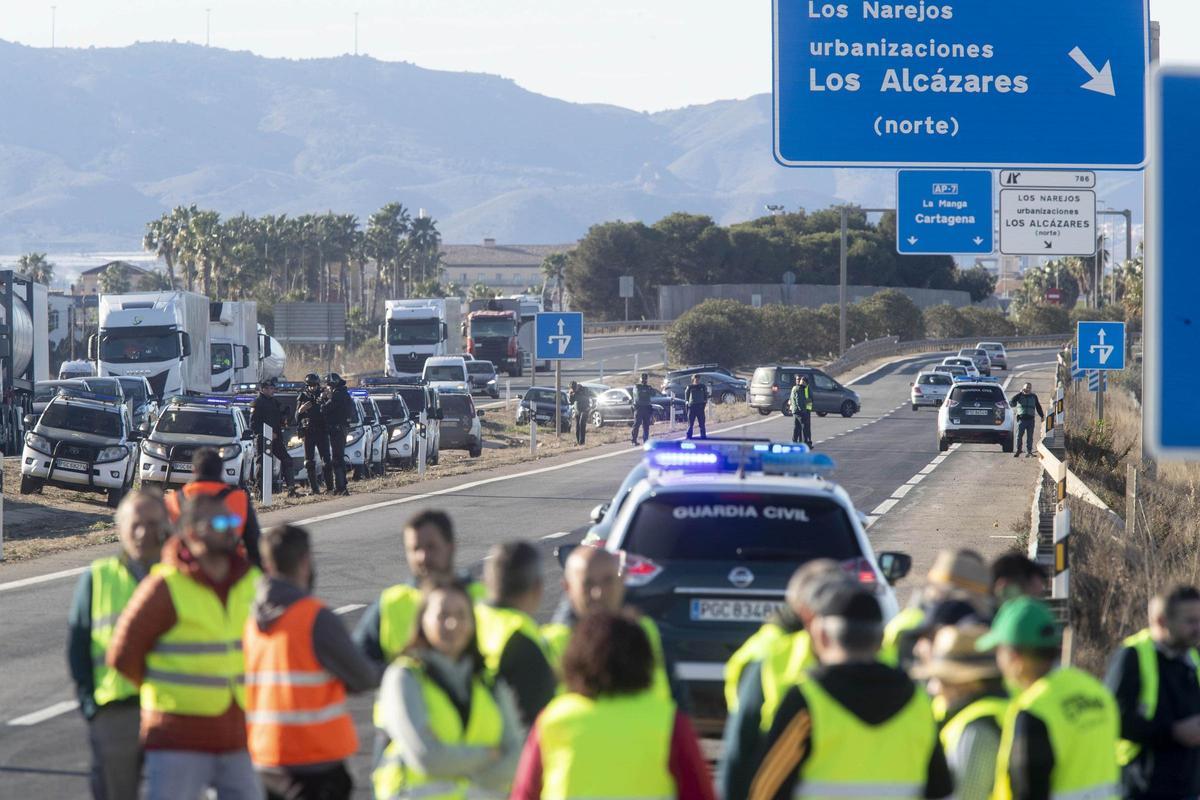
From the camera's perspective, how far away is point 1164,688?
6.05 meters

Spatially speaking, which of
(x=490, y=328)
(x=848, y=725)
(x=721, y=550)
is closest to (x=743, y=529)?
(x=721, y=550)

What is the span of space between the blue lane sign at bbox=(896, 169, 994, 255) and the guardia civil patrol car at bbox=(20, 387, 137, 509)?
1302 cm

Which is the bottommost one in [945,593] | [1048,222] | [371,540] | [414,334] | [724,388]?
[371,540]

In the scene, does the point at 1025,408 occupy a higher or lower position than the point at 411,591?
lower

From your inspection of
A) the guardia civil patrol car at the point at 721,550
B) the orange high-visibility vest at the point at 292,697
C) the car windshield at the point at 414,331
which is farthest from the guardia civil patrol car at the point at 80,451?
the car windshield at the point at 414,331

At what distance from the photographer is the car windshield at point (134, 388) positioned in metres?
40.4

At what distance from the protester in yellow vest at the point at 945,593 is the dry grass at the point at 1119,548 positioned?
592 cm

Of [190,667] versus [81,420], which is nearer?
[190,667]

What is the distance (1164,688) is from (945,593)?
0.90 m

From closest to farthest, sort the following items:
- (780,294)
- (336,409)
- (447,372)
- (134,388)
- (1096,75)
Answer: (1096,75) < (336,409) < (134,388) < (447,372) < (780,294)

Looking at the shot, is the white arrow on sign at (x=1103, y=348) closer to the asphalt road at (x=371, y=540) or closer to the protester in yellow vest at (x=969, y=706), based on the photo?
the asphalt road at (x=371, y=540)

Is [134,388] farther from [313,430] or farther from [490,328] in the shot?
[490,328]

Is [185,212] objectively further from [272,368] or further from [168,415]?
[168,415]

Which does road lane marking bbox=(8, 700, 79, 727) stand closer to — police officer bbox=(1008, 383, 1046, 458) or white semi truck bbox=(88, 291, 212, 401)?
police officer bbox=(1008, 383, 1046, 458)
